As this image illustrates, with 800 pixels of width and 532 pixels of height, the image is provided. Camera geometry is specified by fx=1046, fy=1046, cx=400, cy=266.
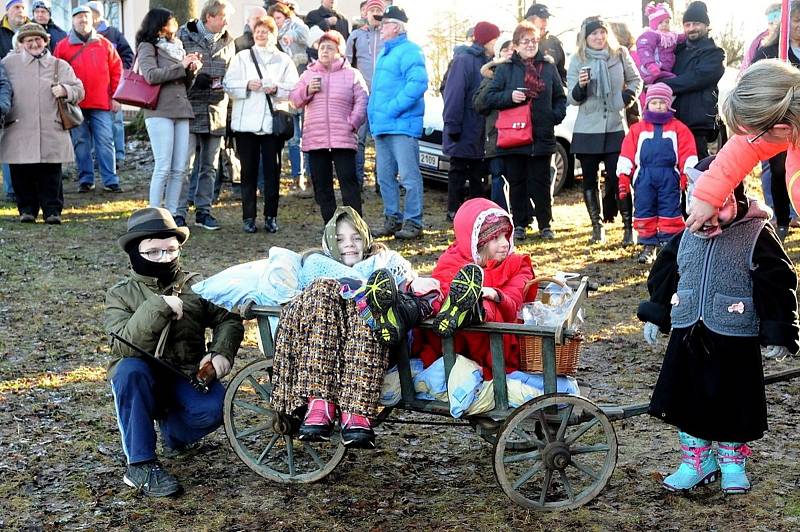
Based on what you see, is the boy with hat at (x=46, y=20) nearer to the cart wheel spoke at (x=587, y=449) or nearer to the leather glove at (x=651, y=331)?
the leather glove at (x=651, y=331)

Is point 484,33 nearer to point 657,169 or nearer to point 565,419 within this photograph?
point 657,169

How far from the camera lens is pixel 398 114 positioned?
10242mm

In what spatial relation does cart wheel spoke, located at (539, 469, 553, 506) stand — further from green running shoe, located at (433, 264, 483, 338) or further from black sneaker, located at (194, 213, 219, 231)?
black sneaker, located at (194, 213, 219, 231)

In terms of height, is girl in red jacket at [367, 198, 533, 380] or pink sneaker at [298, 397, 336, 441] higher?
girl in red jacket at [367, 198, 533, 380]

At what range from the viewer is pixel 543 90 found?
999 cm

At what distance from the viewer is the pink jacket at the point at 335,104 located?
394 inches

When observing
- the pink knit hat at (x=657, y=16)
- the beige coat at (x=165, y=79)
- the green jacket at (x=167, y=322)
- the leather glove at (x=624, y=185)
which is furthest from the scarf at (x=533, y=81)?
the green jacket at (x=167, y=322)

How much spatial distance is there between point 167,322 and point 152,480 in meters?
0.73

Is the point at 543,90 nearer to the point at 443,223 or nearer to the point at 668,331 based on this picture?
the point at 443,223

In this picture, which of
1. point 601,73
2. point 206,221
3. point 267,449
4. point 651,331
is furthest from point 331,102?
point 651,331

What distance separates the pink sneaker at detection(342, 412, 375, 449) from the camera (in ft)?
14.7

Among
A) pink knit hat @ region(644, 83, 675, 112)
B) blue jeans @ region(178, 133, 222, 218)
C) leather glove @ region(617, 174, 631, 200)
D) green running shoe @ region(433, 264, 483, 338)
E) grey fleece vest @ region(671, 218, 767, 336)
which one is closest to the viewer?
green running shoe @ region(433, 264, 483, 338)

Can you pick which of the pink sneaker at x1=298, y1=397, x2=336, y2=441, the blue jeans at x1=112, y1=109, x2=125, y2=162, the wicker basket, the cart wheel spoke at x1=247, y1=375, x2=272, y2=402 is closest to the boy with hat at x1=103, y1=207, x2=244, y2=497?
the cart wheel spoke at x1=247, y1=375, x2=272, y2=402

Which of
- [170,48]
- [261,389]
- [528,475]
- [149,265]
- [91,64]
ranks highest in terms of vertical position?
[91,64]
